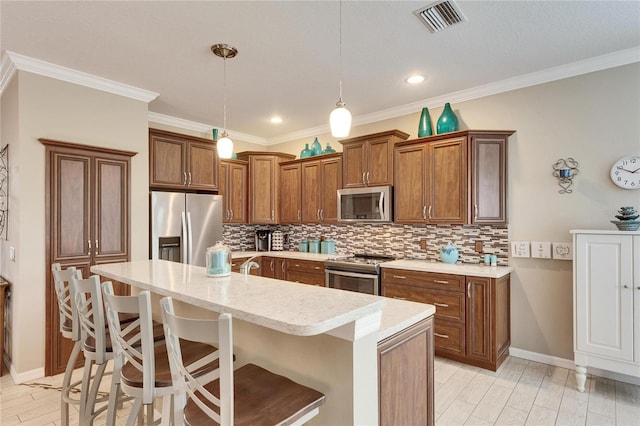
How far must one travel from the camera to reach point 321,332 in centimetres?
111

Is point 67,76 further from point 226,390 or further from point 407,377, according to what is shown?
point 407,377

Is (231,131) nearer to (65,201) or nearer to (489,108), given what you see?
(65,201)

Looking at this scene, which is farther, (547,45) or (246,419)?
(547,45)

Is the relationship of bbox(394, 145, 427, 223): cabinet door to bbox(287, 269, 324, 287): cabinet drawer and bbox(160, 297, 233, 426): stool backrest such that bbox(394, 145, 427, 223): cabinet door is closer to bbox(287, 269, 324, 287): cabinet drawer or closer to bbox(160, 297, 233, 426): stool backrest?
Result: bbox(287, 269, 324, 287): cabinet drawer

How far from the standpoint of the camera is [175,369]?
120 cm

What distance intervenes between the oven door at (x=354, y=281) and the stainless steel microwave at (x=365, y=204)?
684mm

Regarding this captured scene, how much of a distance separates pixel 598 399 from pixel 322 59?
346 centimetres

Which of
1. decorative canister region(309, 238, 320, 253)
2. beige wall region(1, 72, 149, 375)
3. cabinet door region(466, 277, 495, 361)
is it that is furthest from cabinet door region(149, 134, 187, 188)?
cabinet door region(466, 277, 495, 361)

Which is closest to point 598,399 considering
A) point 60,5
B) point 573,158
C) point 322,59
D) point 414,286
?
point 414,286

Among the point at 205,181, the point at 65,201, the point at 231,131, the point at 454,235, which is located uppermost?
the point at 231,131

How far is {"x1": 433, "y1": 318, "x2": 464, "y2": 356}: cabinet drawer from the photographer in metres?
3.28

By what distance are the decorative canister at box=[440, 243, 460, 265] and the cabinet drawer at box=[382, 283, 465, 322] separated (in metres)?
0.48

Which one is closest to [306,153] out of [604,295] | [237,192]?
[237,192]

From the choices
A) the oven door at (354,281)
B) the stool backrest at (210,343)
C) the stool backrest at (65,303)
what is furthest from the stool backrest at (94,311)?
the oven door at (354,281)
